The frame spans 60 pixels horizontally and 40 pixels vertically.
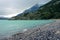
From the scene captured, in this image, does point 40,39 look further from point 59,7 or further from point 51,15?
point 59,7

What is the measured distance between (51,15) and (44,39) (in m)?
150

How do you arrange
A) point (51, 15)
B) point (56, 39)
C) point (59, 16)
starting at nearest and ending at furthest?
Result: point (56, 39) < point (59, 16) < point (51, 15)

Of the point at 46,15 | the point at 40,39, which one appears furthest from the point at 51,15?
the point at 40,39

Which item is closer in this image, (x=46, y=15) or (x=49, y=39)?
(x=49, y=39)

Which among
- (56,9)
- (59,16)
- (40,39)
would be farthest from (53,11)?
(40,39)

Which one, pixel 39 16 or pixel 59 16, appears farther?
pixel 39 16

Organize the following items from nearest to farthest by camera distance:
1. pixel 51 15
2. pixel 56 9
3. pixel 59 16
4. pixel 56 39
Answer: pixel 56 39 → pixel 59 16 → pixel 51 15 → pixel 56 9

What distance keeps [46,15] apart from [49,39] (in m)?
152

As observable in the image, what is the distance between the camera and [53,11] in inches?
6919

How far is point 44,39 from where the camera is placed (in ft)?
54.7

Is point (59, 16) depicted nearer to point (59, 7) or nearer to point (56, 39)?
point (59, 7)

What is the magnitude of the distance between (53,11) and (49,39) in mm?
160848

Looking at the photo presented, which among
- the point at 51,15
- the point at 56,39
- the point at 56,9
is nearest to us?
the point at 56,39

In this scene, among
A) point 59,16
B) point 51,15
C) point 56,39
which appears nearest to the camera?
point 56,39
